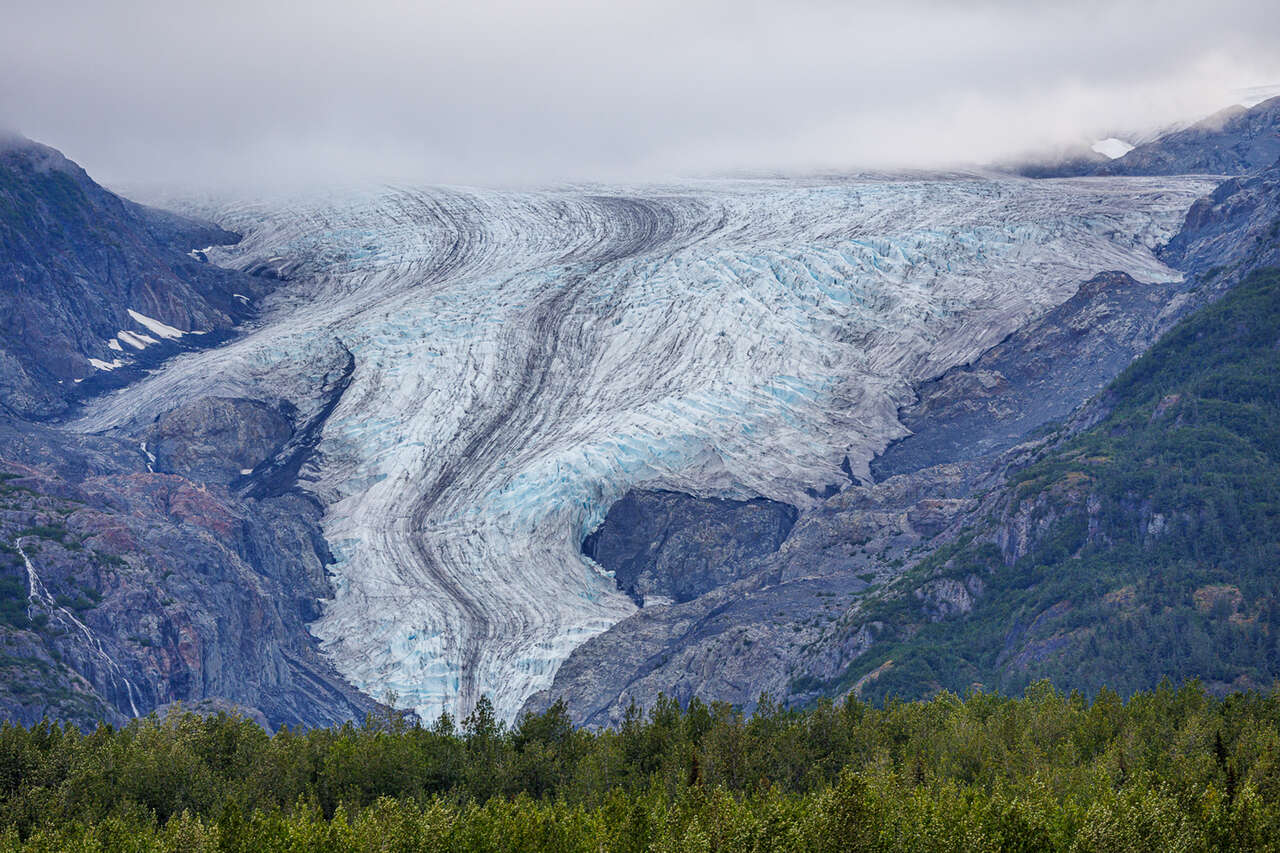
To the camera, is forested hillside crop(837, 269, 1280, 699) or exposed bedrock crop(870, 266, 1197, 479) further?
exposed bedrock crop(870, 266, 1197, 479)

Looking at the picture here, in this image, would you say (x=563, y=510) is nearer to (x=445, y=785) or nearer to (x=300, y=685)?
(x=300, y=685)

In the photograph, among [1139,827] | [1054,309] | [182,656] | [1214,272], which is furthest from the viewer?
Result: [1054,309]

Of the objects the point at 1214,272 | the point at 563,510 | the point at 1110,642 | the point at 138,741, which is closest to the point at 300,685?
the point at 563,510

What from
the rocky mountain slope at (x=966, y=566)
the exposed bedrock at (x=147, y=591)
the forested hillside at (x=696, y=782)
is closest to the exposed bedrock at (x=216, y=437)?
the exposed bedrock at (x=147, y=591)

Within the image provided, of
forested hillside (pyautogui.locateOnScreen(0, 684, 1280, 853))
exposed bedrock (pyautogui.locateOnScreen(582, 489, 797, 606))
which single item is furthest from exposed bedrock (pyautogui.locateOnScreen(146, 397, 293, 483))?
forested hillside (pyautogui.locateOnScreen(0, 684, 1280, 853))

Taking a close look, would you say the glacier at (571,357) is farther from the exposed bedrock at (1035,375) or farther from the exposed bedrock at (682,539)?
the exposed bedrock at (1035,375)

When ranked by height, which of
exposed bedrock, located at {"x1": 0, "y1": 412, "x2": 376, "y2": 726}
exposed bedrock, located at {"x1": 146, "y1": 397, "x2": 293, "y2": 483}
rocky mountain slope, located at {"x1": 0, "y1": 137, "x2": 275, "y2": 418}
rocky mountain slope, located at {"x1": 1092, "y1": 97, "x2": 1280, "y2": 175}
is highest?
rocky mountain slope, located at {"x1": 1092, "y1": 97, "x2": 1280, "y2": 175}

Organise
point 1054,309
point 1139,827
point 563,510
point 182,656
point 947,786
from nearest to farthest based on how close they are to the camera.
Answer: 1. point 1139,827
2. point 947,786
3. point 182,656
4. point 563,510
5. point 1054,309

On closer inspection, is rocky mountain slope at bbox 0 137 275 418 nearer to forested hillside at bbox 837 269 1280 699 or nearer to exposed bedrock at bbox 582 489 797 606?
exposed bedrock at bbox 582 489 797 606
